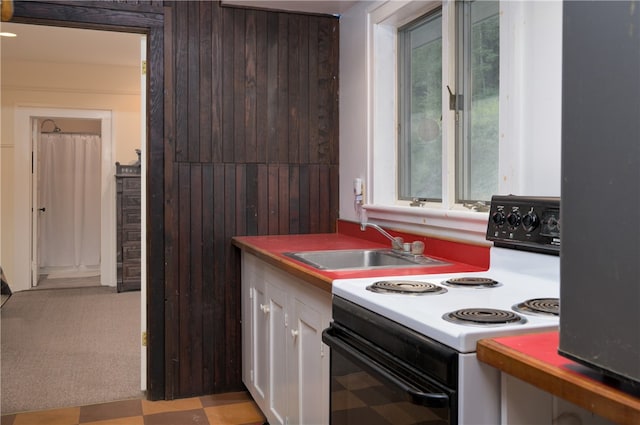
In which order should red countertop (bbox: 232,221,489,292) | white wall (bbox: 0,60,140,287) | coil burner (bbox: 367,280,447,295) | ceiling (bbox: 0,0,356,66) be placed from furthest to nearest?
1. white wall (bbox: 0,60,140,287)
2. ceiling (bbox: 0,0,356,66)
3. red countertop (bbox: 232,221,489,292)
4. coil burner (bbox: 367,280,447,295)

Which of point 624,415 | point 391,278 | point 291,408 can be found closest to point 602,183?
point 624,415

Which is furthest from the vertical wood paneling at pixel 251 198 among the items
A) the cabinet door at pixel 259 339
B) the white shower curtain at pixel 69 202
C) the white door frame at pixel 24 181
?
the white shower curtain at pixel 69 202

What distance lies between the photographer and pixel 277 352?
2578 mm

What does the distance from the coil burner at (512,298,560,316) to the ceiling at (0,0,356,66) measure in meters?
4.19

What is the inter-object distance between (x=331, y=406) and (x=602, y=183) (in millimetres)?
1169

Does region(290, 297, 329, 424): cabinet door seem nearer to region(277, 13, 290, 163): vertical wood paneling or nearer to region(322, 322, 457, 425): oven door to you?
region(322, 322, 457, 425): oven door

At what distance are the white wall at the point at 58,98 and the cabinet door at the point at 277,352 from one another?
4.56 metres

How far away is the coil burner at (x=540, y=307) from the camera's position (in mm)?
1279

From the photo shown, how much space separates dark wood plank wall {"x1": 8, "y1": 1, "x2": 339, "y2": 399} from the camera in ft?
10.4

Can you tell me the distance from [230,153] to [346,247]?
94 centimetres

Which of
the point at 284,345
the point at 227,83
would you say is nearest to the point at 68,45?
the point at 227,83

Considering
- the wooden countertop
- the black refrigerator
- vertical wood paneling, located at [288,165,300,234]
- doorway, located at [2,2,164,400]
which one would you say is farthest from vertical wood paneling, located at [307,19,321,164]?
the black refrigerator

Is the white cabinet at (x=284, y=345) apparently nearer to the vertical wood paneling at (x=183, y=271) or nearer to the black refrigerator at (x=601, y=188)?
the vertical wood paneling at (x=183, y=271)

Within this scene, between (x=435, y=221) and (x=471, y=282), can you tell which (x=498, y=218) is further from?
(x=435, y=221)
